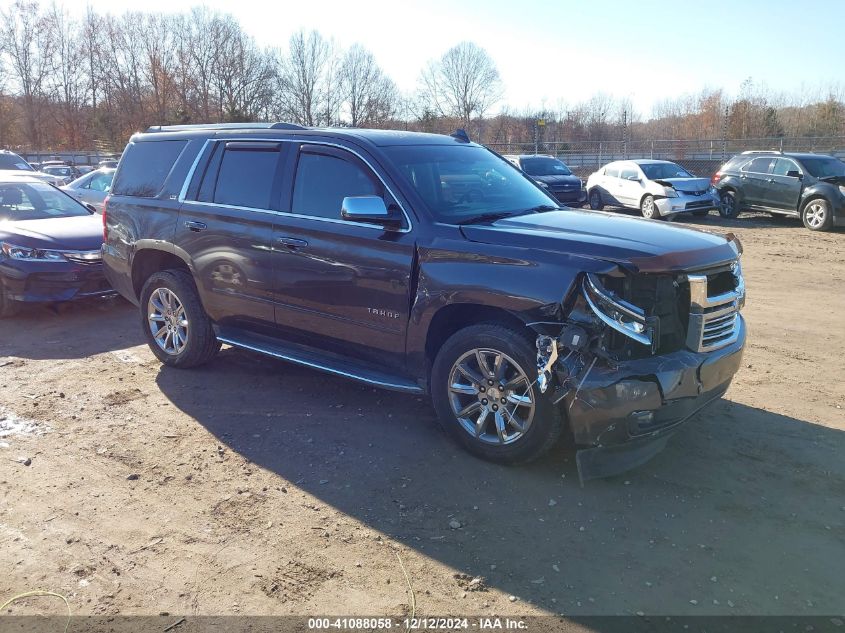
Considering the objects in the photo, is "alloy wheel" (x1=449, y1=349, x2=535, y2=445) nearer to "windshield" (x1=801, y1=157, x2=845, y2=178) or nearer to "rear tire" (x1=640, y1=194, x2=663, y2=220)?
"rear tire" (x1=640, y1=194, x2=663, y2=220)

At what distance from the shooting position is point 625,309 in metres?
3.68

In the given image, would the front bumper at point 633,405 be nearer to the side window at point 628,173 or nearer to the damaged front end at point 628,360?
the damaged front end at point 628,360

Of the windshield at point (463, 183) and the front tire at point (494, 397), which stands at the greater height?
the windshield at point (463, 183)

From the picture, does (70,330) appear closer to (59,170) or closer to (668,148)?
(59,170)

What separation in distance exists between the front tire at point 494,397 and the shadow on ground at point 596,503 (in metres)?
0.18

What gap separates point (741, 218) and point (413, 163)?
16922mm

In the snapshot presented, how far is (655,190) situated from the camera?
17.6 metres

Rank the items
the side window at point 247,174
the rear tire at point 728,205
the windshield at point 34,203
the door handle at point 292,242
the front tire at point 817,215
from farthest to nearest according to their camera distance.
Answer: the rear tire at point 728,205 → the front tire at point 817,215 → the windshield at point 34,203 → the side window at point 247,174 → the door handle at point 292,242

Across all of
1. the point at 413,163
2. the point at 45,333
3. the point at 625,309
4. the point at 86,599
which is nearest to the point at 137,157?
the point at 45,333

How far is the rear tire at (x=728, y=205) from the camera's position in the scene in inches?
709

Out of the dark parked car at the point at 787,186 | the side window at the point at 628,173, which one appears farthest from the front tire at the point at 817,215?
the side window at the point at 628,173

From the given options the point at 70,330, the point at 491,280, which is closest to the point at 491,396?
the point at 491,280

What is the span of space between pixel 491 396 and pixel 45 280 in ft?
19.7

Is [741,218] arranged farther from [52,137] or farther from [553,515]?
[52,137]
